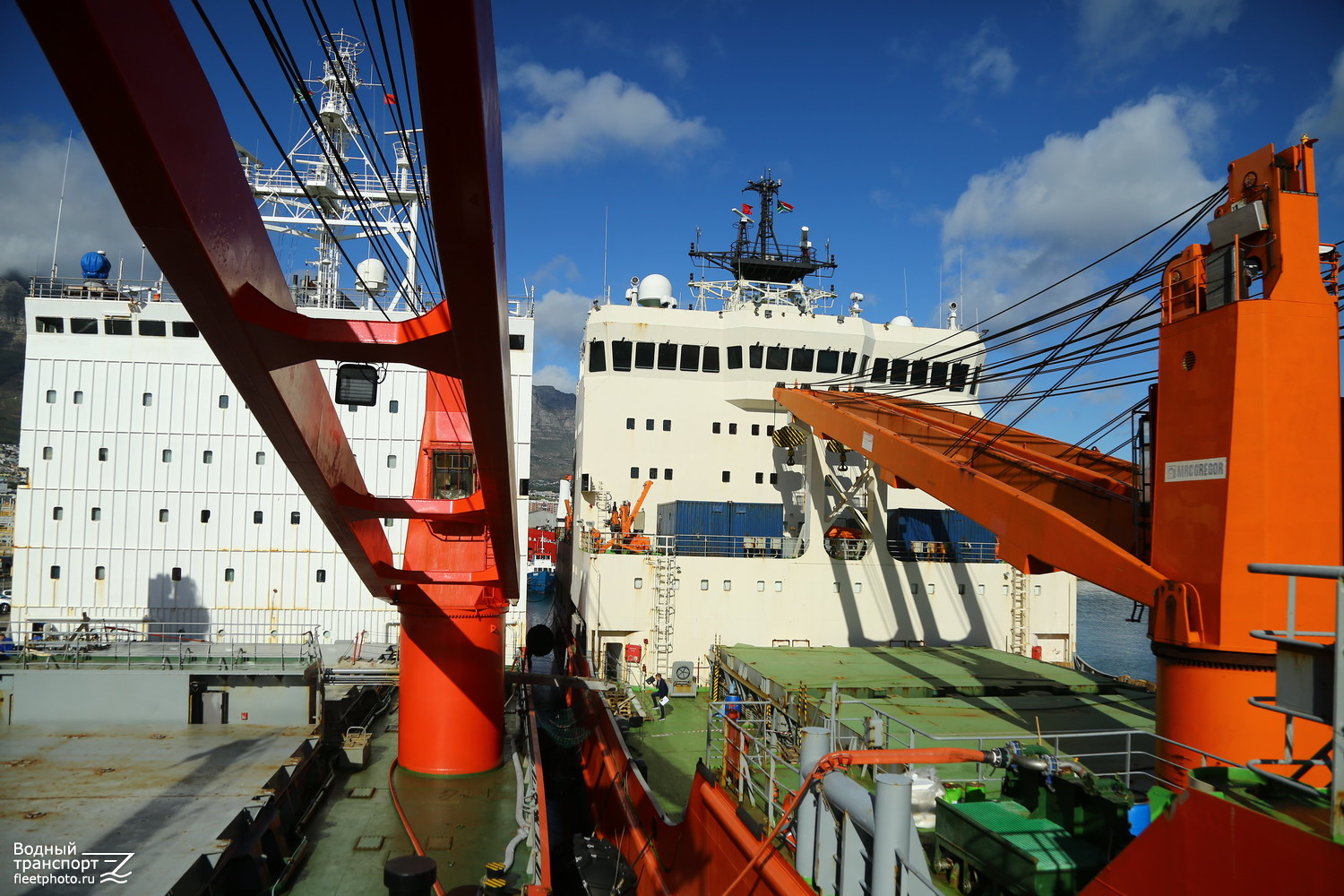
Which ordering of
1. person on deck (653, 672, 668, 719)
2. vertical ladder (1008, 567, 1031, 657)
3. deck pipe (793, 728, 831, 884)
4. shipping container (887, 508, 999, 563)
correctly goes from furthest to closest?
shipping container (887, 508, 999, 563) < vertical ladder (1008, 567, 1031, 657) < person on deck (653, 672, 668, 719) < deck pipe (793, 728, 831, 884)

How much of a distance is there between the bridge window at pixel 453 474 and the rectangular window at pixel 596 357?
881 cm

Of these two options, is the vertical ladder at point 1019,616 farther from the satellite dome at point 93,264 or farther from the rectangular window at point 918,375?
the satellite dome at point 93,264

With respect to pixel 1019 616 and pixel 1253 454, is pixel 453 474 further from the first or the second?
pixel 1019 616

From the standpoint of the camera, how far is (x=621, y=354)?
2052 cm

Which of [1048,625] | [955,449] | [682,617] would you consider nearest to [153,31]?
[955,449]

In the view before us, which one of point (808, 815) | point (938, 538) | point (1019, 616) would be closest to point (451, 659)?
point (808, 815)

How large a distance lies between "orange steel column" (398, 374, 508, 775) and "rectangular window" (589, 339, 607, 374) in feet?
29.1

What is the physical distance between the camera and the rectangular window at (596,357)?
20562 mm

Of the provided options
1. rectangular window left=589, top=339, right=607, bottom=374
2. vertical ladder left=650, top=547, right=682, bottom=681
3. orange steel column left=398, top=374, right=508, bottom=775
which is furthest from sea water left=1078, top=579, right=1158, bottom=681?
orange steel column left=398, top=374, right=508, bottom=775

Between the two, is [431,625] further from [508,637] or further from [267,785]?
[508,637]

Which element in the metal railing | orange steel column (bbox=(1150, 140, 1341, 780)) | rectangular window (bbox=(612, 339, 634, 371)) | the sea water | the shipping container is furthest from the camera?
the sea water

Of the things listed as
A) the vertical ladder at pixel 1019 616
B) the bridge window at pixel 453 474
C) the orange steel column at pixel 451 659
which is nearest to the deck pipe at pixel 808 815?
the orange steel column at pixel 451 659

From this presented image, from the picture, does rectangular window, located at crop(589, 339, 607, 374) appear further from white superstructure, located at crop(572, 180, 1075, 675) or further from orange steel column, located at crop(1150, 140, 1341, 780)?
orange steel column, located at crop(1150, 140, 1341, 780)

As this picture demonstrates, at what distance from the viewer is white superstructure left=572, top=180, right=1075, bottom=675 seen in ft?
57.4
